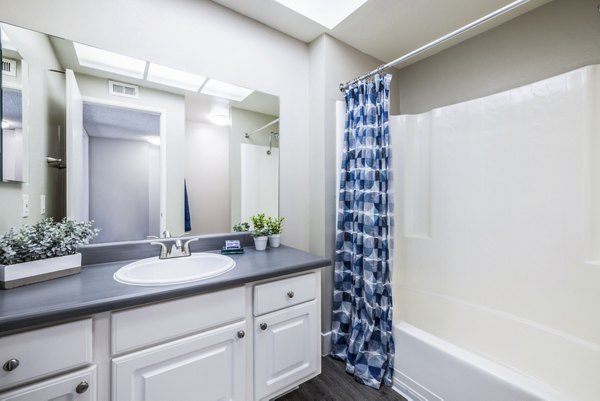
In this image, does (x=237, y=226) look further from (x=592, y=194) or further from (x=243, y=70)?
(x=592, y=194)

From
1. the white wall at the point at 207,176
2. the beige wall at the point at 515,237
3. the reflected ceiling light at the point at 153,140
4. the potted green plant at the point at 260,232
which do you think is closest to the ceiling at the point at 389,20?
the beige wall at the point at 515,237

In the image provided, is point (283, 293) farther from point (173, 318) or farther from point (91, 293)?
point (91, 293)

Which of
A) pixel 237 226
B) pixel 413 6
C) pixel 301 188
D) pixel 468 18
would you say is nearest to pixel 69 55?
pixel 237 226

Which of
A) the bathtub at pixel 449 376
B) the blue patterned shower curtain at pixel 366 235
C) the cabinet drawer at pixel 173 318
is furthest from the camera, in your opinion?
the blue patterned shower curtain at pixel 366 235

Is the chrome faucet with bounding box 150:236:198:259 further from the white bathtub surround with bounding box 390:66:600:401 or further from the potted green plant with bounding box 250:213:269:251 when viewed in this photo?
the white bathtub surround with bounding box 390:66:600:401

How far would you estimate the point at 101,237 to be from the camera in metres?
1.34

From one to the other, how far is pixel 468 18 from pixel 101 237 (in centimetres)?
272

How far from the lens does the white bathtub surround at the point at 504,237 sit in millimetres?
1330

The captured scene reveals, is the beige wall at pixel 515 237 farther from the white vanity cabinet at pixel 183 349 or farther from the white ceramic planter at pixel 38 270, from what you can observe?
the white ceramic planter at pixel 38 270

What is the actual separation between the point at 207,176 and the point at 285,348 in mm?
1153

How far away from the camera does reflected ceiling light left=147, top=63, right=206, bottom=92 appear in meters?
1.45

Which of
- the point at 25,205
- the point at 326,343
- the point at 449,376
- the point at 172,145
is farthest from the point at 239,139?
the point at 449,376

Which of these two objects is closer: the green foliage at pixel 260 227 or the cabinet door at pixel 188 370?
the cabinet door at pixel 188 370

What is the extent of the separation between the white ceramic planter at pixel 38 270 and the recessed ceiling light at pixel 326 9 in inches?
74.0
